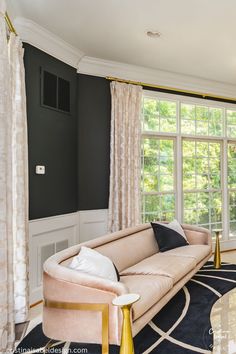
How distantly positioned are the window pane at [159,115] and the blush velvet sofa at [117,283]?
193cm

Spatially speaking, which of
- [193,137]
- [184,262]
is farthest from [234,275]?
[193,137]

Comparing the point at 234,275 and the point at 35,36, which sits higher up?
the point at 35,36

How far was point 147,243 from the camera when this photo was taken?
12.1ft

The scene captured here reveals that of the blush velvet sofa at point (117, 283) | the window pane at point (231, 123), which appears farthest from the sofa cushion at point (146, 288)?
the window pane at point (231, 123)

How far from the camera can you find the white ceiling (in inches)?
114

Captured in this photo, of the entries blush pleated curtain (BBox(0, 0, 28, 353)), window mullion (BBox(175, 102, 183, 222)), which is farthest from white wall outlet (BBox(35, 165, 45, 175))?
window mullion (BBox(175, 102, 183, 222))

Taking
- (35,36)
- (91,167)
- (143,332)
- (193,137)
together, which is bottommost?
(143,332)

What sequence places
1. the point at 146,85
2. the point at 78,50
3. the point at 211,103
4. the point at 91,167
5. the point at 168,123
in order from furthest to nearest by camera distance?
the point at 211,103 → the point at 168,123 → the point at 146,85 → the point at 91,167 → the point at 78,50

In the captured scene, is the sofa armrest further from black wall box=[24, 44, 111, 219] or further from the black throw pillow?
black wall box=[24, 44, 111, 219]

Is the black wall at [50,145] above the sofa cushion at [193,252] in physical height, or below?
above

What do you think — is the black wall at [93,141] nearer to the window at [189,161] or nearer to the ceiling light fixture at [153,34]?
the window at [189,161]

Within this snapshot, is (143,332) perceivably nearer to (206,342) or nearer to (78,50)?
(206,342)

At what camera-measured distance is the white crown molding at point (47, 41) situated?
3.19m

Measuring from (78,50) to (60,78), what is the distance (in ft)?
1.64
